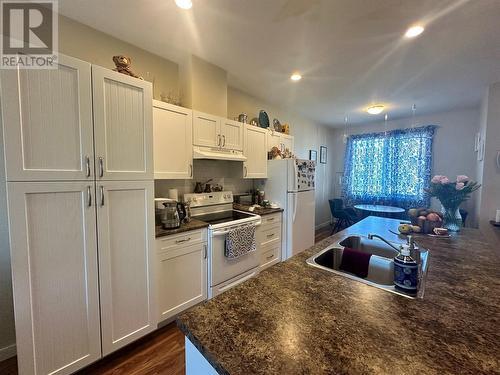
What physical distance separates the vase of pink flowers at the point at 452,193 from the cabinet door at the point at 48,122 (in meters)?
2.73

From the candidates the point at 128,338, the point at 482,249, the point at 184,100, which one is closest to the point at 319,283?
the point at 482,249

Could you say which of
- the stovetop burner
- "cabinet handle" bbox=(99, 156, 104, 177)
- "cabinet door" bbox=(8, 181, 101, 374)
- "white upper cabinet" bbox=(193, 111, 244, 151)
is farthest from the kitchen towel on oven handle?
"cabinet handle" bbox=(99, 156, 104, 177)

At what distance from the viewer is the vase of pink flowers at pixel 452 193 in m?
1.81

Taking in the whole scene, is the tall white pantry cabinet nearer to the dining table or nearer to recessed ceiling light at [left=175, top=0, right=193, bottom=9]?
recessed ceiling light at [left=175, top=0, right=193, bottom=9]

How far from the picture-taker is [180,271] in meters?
1.93

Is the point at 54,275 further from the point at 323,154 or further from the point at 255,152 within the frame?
the point at 323,154

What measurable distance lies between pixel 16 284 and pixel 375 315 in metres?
1.79

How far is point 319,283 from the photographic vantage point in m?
1.00

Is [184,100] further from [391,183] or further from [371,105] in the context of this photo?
[391,183]

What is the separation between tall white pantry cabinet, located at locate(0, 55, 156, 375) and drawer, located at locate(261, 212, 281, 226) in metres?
1.48

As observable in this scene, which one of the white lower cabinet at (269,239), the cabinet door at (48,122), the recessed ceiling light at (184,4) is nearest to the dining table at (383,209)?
the white lower cabinet at (269,239)

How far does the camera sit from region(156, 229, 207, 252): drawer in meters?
1.79

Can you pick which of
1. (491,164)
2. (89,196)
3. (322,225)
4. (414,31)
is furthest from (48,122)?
(322,225)

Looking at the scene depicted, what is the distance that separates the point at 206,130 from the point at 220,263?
4.78ft
